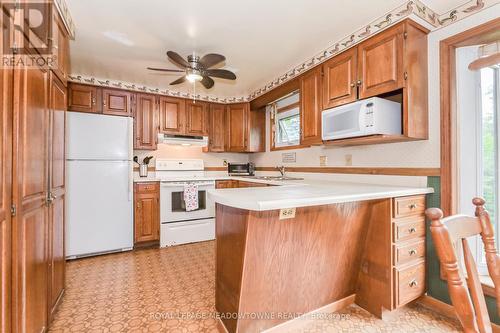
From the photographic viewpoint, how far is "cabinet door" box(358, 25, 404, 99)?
1.80 m

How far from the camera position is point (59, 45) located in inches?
66.4

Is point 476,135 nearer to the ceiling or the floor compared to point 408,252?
nearer to the ceiling

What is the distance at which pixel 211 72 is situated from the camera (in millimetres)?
2539

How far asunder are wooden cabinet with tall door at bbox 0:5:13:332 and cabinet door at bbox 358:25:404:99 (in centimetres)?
227

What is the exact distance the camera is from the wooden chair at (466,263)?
2.15ft

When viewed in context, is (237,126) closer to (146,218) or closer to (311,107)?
(311,107)

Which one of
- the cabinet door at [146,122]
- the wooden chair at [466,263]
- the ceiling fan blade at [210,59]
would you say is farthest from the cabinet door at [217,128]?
the wooden chair at [466,263]

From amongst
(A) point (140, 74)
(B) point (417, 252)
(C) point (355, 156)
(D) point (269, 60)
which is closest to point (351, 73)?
(C) point (355, 156)

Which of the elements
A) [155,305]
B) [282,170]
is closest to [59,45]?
[155,305]

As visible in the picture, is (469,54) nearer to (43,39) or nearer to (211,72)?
(211,72)

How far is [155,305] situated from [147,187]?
5.68 ft

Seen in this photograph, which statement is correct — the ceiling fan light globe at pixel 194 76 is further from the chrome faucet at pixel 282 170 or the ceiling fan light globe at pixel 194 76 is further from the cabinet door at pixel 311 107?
the chrome faucet at pixel 282 170

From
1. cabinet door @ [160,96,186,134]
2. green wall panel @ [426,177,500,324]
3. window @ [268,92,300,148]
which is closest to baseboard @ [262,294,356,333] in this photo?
green wall panel @ [426,177,500,324]

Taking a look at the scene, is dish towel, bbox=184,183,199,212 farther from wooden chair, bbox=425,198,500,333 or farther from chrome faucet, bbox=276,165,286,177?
wooden chair, bbox=425,198,500,333
